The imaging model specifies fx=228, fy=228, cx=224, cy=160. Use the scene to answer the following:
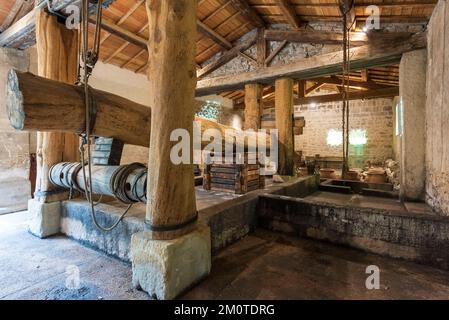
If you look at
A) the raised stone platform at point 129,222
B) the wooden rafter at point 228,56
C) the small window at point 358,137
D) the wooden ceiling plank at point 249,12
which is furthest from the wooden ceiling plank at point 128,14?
the small window at point 358,137

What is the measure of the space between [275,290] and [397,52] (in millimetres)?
4073

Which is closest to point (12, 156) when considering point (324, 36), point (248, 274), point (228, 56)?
point (248, 274)

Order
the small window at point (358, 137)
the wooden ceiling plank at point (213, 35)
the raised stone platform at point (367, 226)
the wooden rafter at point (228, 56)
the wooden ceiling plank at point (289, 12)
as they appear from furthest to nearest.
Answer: the small window at point (358, 137), the wooden rafter at point (228, 56), the wooden ceiling plank at point (213, 35), the wooden ceiling plank at point (289, 12), the raised stone platform at point (367, 226)

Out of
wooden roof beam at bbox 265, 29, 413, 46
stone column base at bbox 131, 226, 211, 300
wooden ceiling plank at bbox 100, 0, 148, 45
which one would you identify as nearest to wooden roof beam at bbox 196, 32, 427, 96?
wooden roof beam at bbox 265, 29, 413, 46

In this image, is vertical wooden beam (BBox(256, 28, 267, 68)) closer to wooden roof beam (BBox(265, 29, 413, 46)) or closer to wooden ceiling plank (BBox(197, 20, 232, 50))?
wooden roof beam (BBox(265, 29, 413, 46))

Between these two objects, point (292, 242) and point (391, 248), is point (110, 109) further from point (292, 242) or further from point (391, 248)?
point (391, 248)

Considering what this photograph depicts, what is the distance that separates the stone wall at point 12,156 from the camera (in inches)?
152

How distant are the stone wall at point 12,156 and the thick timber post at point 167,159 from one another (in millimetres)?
3592

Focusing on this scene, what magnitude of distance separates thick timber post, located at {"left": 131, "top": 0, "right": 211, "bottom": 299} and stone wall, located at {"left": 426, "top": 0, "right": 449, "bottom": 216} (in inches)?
107

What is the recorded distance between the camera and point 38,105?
1.48 m

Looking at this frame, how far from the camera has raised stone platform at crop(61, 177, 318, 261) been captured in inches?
81.4

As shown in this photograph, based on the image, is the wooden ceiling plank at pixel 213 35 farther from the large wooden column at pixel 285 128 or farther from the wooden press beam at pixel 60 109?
the wooden press beam at pixel 60 109
